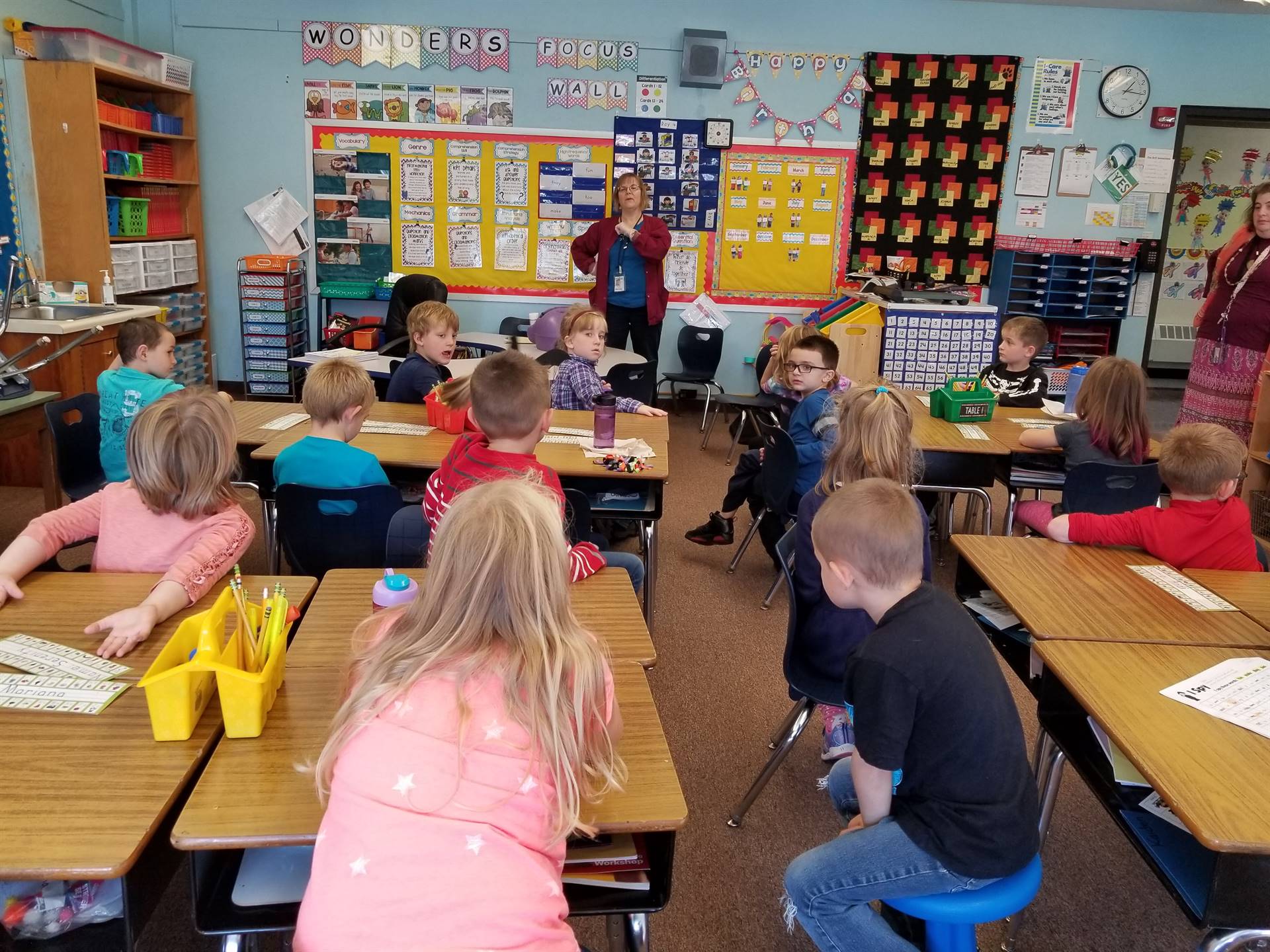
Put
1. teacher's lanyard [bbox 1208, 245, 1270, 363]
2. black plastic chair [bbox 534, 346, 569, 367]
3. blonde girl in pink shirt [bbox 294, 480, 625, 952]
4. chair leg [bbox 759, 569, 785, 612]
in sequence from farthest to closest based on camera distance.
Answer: black plastic chair [bbox 534, 346, 569, 367] → teacher's lanyard [bbox 1208, 245, 1270, 363] → chair leg [bbox 759, 569, 785, 612] → blonde girl in pink shirt [bbox 294, 480, 625, 952]

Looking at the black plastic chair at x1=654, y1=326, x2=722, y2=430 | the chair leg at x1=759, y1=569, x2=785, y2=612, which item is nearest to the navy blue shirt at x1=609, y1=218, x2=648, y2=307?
the black plastic chair at x1=654, y1=326, x2=722, y2=430

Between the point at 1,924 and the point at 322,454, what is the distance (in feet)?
4.73

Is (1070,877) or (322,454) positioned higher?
(322,454)

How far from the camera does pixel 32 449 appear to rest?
464cm

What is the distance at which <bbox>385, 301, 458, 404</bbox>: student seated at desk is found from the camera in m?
3.74

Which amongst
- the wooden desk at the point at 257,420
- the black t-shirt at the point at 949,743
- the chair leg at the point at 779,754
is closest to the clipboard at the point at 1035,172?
the wooden desk at the point at 257,420

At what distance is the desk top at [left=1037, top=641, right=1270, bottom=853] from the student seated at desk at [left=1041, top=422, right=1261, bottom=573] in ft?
1.76

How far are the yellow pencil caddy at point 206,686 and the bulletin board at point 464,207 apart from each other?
5.65 metres

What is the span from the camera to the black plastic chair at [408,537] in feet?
7.27

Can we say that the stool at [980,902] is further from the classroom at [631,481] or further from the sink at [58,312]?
the sink at [58,312]

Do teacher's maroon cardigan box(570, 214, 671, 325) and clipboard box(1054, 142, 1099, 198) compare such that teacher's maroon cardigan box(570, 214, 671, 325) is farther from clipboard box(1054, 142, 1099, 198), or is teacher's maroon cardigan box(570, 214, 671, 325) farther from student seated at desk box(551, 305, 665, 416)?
clipboard box(1054, 142, 1099, 198)

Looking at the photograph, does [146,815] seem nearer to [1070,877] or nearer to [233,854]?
[233,854]

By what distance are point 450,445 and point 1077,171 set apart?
5.53 metres

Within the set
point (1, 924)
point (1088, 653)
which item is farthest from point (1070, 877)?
point (1, 924)
